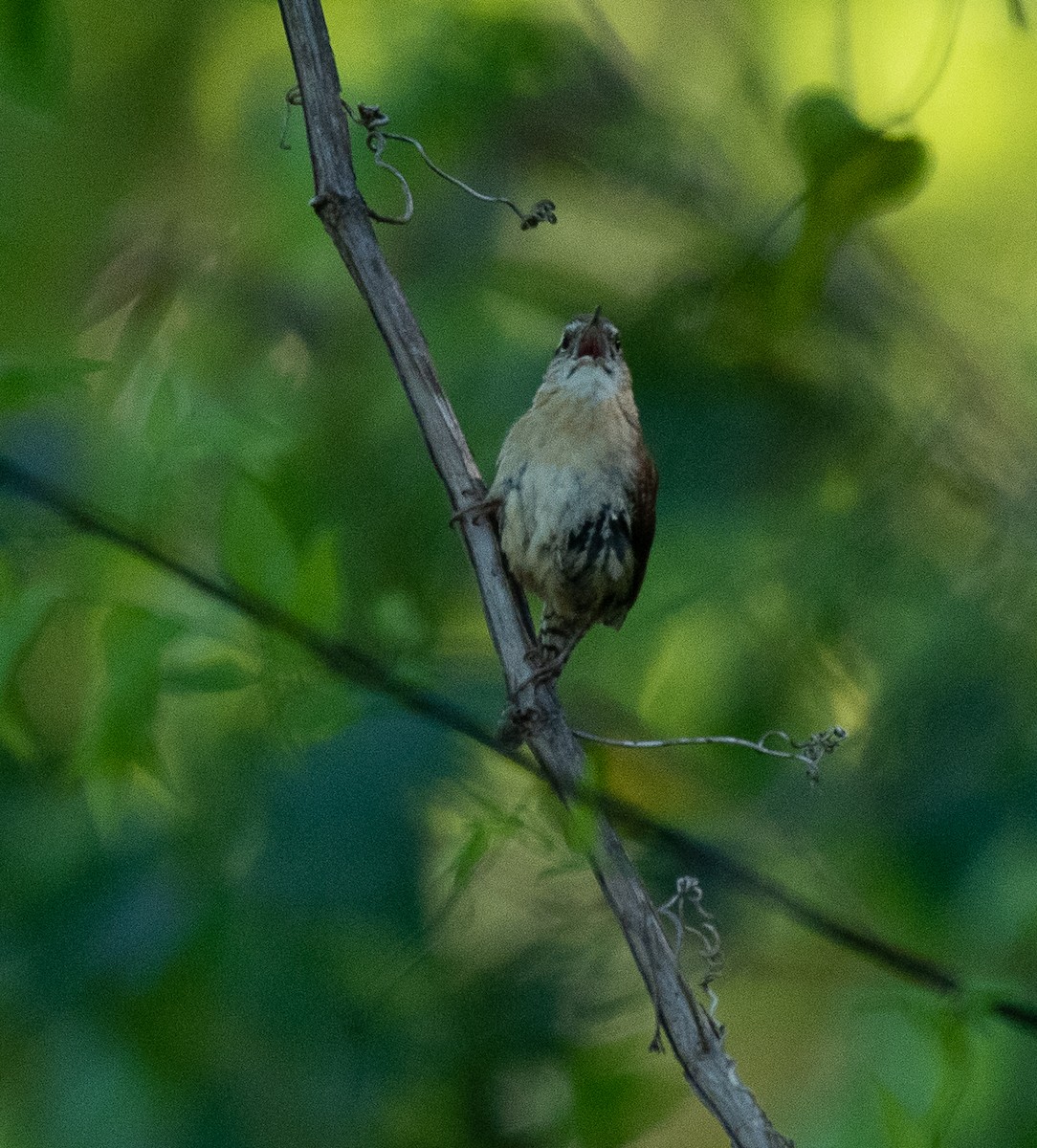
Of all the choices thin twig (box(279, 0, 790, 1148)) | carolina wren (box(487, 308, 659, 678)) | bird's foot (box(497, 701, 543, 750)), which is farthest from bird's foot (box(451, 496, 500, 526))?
carolina wren (box(487, 308, 659, 678))

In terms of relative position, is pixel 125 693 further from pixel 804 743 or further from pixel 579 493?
pixel 579 493

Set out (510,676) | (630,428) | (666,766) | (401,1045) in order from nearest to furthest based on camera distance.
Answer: (510,676)
(401,1045)
(666,766)
(630,428)

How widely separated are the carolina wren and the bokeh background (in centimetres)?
8

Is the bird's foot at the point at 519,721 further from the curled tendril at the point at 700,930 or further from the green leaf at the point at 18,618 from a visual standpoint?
the green leaf at the point at 18,618

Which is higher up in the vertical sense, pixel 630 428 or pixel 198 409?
pixel 630 428

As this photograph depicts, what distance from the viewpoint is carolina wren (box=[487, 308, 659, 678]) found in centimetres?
156

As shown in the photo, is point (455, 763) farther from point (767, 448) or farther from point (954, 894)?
point (767, 448)

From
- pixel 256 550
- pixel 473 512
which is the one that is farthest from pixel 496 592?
pixel 256 550

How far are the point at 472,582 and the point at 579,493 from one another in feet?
1.09

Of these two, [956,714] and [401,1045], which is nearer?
[401,1045]

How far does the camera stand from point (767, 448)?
130 cm

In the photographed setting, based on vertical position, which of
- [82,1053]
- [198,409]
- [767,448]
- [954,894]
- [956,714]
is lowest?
[82,1053]

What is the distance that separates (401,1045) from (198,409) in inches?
21.8

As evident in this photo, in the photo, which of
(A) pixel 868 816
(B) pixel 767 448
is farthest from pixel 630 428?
(A) pixel 868 816
